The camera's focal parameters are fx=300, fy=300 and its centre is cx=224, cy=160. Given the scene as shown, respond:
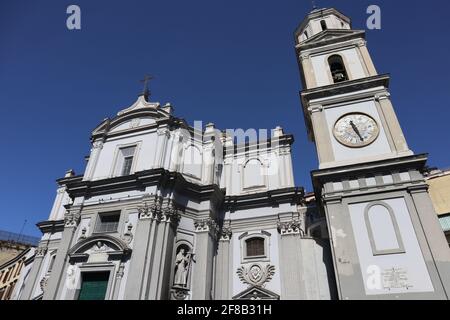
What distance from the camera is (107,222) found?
54.1ft

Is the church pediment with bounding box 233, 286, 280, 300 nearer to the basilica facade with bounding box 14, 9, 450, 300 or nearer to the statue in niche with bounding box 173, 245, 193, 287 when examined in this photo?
the basilica facade with bounding box 14, 9, 450, 300

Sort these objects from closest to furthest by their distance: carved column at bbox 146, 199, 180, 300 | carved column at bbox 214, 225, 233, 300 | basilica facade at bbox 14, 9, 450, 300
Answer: basilica facade at bbox 14, 9, 450, 300 → carved column at bbox 146, 199, 180, 300 → carved column at bbox 214, 225, 233, 300

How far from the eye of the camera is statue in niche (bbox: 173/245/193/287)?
14.3 metres

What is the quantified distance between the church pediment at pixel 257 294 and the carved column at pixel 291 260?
→ 53 centimetres

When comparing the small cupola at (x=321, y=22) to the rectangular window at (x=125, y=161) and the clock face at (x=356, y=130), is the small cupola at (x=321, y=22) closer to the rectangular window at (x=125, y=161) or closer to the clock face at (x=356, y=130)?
the clock face at (x=356, y=130)

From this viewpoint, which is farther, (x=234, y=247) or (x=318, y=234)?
(x=318, y=234)

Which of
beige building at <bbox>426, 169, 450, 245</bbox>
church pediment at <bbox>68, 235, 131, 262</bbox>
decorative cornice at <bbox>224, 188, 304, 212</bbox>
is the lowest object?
church pediment at <bbox>68, 235, 131, 262</bbox>

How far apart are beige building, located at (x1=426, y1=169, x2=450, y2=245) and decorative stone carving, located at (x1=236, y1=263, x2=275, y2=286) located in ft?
39.2

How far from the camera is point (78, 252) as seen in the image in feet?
49.5

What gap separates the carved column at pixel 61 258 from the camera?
1414 centimetres

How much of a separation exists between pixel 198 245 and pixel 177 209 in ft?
7.14

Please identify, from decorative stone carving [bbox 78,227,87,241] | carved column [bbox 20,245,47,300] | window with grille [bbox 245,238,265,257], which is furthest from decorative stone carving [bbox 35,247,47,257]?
window with grille [bbox 245,238,265,257]
